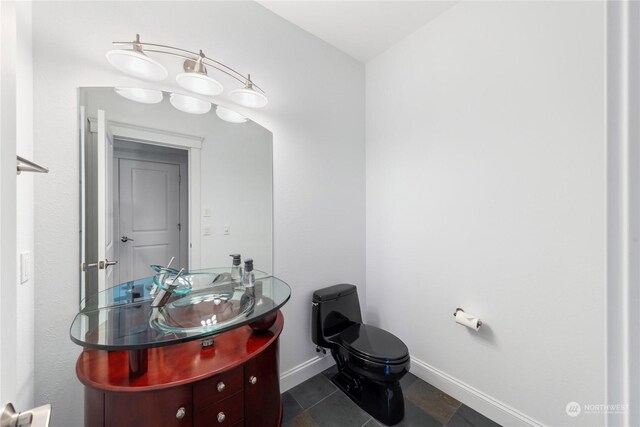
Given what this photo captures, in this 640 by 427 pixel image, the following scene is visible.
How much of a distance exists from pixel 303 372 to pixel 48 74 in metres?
2.24

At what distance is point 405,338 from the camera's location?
201 centimetres

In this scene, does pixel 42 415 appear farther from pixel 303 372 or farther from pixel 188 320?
pixel 303 372

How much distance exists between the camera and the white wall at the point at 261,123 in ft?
3.47

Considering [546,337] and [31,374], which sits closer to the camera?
[31,374]

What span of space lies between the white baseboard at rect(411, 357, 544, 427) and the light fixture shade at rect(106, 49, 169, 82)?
99.5 inches

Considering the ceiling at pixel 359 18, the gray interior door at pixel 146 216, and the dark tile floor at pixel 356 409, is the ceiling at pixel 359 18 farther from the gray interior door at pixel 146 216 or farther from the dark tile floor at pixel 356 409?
the dark tile floor at pixel 356 409

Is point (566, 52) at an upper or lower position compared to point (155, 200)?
upper

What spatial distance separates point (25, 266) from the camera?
0.95 metres

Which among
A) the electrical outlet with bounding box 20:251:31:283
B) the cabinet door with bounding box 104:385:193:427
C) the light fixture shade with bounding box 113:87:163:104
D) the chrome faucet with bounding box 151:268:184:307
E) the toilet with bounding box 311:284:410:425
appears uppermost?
the light fixture shade with bounding box 113:87:163:104

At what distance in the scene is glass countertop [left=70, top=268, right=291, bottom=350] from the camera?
0.91 meters

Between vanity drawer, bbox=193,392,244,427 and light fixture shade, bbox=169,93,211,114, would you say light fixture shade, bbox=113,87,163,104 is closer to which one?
light fixture shade, bbox=169,93,211,114

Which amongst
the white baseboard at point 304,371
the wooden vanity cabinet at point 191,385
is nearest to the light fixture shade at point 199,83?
the wooden vanity cabinet at point 191,385
